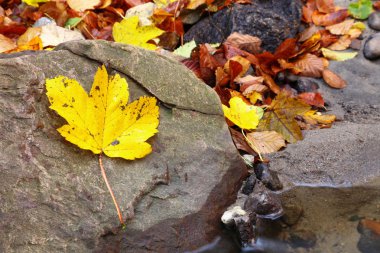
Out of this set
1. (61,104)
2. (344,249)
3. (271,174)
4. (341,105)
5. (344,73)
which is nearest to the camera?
(61,104)

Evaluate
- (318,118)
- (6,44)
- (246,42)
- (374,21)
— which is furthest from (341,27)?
(6,44)

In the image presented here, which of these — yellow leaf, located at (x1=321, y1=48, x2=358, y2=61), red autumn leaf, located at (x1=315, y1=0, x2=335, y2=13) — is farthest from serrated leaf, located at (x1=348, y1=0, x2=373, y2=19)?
yellow leaf, located at (x1=321, y1=48, x2=358, y2=61)

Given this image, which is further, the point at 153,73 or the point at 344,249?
the point at 153,73

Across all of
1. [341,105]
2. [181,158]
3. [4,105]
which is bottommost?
[341,105]

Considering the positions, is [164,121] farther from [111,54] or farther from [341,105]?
[341,105]

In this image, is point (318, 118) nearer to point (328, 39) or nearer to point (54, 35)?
point (328, 39)

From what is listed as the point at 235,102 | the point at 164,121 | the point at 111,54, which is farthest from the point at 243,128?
the point at 111,54

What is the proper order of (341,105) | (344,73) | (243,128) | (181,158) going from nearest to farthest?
(181,158)
(243,128)
(341,105)
(344,73)
